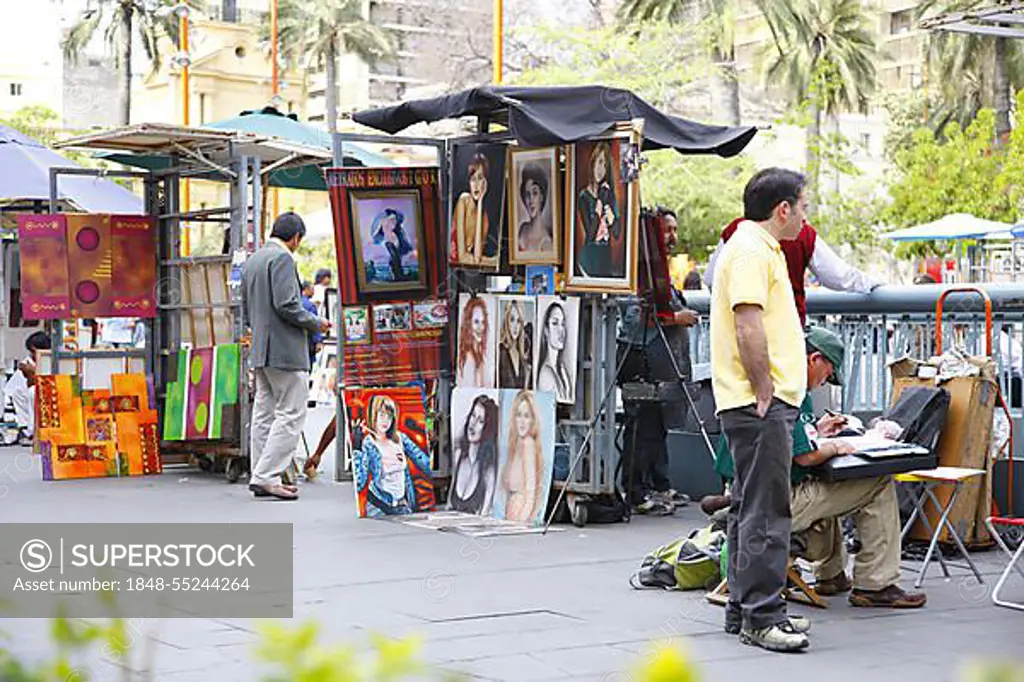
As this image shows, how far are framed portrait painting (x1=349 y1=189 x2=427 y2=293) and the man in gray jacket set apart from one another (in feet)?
1.68

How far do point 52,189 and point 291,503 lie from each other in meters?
4.27

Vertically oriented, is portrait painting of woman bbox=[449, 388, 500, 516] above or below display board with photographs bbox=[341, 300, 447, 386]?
below

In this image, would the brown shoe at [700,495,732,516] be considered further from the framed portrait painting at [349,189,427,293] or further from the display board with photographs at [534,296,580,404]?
the framed portrait painting at [349,189,427,293]

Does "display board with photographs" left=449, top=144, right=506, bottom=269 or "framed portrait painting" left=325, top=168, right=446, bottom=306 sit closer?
"display board with photographs" left=449, top=144, right=506, bottom=269

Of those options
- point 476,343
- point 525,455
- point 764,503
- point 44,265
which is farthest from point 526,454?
point 44,265

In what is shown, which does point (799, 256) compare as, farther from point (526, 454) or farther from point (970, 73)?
point (970, 73)

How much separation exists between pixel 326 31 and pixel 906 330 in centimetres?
5740

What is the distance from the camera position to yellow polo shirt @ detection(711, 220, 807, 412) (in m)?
6.61

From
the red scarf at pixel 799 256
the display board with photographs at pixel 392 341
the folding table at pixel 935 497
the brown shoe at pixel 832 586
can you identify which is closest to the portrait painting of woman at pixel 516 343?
the display board with photographs at pixel 392 341

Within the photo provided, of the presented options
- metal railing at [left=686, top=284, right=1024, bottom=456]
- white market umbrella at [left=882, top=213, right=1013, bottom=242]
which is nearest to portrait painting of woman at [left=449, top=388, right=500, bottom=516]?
metal railing at [left=686, top=284, right=1024, bottom=456]

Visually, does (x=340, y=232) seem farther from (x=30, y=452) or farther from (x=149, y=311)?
(x=30, y=452)

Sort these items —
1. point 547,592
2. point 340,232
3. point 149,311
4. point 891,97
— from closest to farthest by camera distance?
point 547,592
point 340,232
point 149,311
point 891,97

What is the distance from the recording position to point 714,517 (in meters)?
7.73

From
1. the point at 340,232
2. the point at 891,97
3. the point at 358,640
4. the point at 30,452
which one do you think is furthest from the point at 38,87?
the point at 358,640
